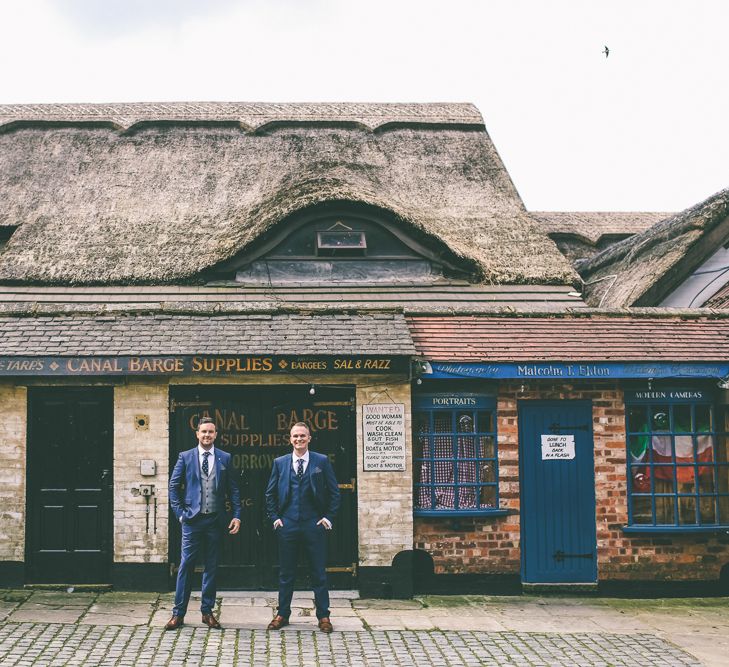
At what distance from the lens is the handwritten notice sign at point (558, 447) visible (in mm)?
9219

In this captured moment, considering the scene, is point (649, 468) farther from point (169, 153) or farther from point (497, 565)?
point (169, 153)

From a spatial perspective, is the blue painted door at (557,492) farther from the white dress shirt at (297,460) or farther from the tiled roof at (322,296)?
the white dress shirt at (297,460)

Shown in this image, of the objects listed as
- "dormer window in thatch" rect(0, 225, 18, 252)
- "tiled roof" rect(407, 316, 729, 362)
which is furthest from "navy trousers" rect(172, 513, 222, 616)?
"dormer window in thatch" rect(0, 225, 18, 252)

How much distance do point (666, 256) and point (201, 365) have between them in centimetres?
714

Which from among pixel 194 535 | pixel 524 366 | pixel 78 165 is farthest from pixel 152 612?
pixel 78 165

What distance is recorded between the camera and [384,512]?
8.82m

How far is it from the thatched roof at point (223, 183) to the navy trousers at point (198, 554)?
13.8 feet

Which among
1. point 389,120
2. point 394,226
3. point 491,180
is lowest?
point 394,226

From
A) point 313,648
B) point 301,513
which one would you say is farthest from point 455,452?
point 313,648

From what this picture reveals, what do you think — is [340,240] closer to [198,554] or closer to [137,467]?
[137,467]

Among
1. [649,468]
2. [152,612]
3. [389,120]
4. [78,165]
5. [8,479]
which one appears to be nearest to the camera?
[152,612]

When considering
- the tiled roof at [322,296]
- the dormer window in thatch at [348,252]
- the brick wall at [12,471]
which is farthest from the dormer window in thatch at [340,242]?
the brick wall at [12,471]

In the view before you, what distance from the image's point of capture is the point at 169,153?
1341 cm

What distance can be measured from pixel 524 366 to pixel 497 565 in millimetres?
2290
